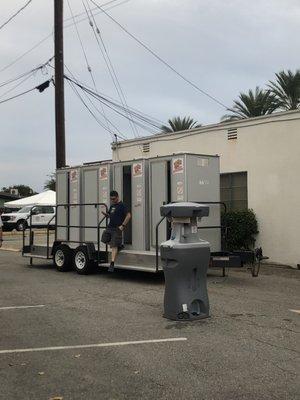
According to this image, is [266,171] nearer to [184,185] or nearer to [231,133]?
[231,133]

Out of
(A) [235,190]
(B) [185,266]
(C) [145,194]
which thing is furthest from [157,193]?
(A) [235,190]

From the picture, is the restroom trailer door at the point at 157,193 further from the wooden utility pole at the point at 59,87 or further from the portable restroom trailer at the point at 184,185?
the wooden utility pole at the point at 59,87

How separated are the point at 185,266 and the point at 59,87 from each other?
12.1 m

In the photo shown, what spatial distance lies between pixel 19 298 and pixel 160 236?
3.40 m

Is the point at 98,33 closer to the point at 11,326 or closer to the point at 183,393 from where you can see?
the point at 11,326

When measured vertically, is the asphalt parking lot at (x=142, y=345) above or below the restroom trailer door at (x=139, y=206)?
below

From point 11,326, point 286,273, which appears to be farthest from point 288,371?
point 286,273

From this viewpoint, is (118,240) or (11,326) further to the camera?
(118,240)

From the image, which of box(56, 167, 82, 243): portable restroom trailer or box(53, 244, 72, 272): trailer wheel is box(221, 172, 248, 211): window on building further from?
box(53, 244, 72, 272): trailer wheel

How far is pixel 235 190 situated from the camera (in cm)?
1636

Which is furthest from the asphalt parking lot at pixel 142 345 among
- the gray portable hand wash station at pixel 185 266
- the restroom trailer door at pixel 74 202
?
the restroom trailer door at pixel 74 202

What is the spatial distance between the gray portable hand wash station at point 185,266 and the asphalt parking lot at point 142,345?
25 cm

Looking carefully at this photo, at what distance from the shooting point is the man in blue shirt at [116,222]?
12.5 metres

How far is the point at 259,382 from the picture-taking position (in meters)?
5.43
